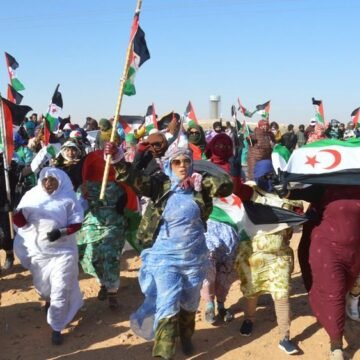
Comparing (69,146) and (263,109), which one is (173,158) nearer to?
(69,146)

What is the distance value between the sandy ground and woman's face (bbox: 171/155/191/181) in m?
1.59

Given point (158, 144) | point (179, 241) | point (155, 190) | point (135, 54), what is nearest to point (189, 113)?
point (158, 144)

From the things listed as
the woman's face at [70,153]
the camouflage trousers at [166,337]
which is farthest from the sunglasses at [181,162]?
the woman's face at [70,153]

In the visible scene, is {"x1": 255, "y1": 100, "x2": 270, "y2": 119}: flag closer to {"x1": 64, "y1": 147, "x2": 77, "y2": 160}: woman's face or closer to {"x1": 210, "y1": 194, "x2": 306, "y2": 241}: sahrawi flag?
{"x1": 64, "y1": 147, "x2": 77, "y2": 160}: woman's face

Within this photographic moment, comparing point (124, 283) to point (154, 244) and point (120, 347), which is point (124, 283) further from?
point (154, 244)

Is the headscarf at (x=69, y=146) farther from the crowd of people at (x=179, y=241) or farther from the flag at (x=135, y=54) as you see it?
the flag at (x=135, y=54)

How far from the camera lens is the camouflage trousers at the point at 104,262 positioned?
5.33m

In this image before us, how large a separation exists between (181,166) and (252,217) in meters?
0.98

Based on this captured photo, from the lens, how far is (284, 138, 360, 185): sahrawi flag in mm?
4055

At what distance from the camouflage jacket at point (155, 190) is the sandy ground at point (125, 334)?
3.82 feet

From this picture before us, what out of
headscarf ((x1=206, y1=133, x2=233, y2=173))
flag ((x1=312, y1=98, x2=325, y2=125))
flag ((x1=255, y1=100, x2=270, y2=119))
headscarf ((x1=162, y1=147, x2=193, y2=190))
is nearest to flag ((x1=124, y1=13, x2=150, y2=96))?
headscarf ((x1=162, y1=147, x2=193, y2=190))

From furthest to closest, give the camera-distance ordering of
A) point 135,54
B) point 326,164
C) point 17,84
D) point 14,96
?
point 17,84 → point 14,96 → point 135,54 → point 326,164

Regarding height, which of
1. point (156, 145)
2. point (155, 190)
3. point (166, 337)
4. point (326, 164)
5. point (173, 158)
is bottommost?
point (166, 337)

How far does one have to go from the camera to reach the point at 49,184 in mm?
4715
